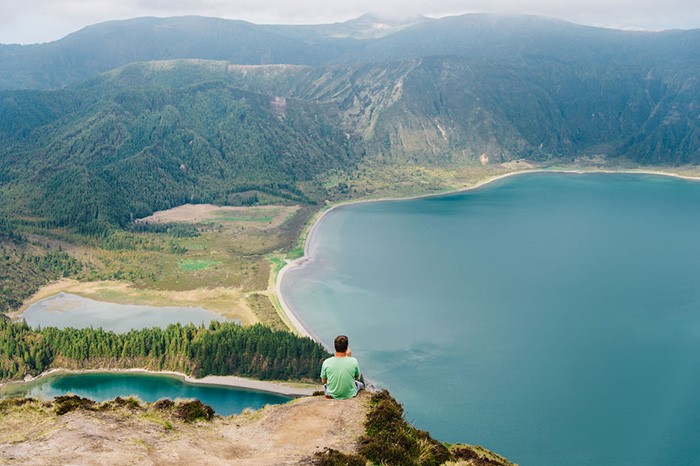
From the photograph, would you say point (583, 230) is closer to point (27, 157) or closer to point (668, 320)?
point (668, 320)

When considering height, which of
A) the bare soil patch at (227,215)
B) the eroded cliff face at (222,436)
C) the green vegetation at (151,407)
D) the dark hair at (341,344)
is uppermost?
the dark hair at (341,344)

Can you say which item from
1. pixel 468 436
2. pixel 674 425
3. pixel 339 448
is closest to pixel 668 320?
pixel 674 425

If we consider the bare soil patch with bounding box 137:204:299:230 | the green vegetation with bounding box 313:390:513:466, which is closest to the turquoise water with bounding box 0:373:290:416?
the green vegetation with bounding box 313:390:513:466

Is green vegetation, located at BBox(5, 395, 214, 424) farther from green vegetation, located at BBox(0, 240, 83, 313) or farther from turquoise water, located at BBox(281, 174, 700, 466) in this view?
green vegetation, located at BBox(0, 240, 83, 313)

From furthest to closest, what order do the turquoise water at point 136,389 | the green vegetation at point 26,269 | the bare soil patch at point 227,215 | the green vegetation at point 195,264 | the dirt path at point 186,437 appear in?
the bare soil patch at point 227,215 → the green vegetation at point 195,264 → the green vegetation at point 26,269 → the turquoise water at point 136,389 → the dirt path at point 186,437

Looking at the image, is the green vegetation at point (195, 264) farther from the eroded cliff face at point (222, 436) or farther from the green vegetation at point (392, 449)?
the green vegetation at point (392, 449)

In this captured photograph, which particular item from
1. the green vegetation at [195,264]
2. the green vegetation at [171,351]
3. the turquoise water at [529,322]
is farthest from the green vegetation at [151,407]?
the green vegetation at [195,264]

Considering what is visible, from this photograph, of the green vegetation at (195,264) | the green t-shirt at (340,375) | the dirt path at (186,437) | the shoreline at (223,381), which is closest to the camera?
the dirt path at (186,437)

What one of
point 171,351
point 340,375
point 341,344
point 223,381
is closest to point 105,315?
point 171,351
